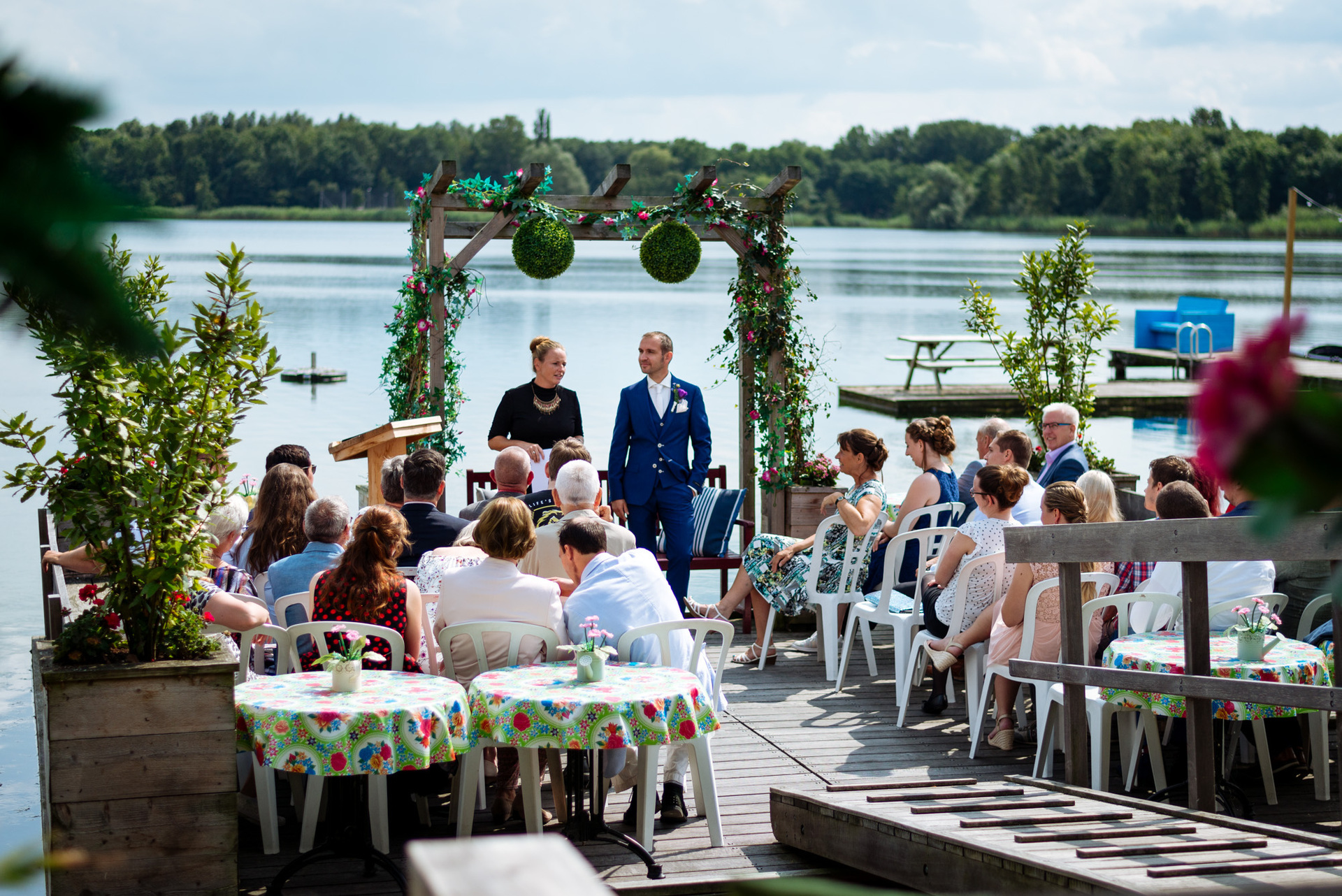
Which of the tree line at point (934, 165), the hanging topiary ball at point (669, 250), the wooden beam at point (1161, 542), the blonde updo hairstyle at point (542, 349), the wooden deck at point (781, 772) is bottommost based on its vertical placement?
the wooden deck at point (781, 772)

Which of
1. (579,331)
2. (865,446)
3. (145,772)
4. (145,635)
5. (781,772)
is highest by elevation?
(579,331)

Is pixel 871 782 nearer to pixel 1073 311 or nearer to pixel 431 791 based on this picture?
pixel 431 791

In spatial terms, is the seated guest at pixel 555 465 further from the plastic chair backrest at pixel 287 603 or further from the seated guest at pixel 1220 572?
the seated guest at pixel 1220 572

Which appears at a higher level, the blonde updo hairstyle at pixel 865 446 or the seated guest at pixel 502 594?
the blonde updo hairstyle at pixel 865 446

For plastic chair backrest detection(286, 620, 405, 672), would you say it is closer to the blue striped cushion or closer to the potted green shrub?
the potted green shrub

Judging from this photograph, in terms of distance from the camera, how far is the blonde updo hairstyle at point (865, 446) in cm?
617

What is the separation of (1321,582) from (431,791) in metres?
3.39

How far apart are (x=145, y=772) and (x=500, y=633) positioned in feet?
3.85

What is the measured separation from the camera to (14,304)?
0.67 m

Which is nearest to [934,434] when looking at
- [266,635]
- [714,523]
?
[714,523]

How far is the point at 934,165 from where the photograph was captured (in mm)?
102812

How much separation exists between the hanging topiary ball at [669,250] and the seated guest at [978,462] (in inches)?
82.1

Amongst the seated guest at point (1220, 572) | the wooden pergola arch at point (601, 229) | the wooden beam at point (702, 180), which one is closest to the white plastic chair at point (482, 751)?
the seated guest at point (1220, 572)

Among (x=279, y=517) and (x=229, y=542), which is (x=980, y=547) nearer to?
(x=279, y=517)
